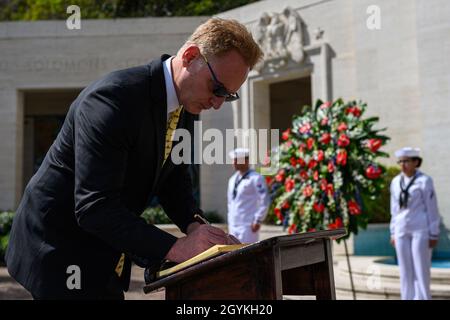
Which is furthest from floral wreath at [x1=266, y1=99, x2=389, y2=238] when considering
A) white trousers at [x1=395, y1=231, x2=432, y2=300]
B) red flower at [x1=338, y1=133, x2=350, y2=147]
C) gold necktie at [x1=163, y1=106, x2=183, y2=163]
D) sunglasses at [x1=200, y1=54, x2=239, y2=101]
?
sunglasses at [x1=200, y1=54, x2=239, y2=101]

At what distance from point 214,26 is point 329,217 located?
5261mm

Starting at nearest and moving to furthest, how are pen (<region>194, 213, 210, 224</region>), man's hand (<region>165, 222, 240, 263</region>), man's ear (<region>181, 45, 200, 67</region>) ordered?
man's hand (<region>165, 222, 240, 263</region>) < man's ear (<region>181, 45, 200, 67</region>) < pen (<region>194, 213, 210, 224</region>)

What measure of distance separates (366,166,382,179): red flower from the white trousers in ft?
2.63

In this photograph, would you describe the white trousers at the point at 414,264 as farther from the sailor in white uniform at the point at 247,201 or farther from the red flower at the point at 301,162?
the sailor in white uniform at the point at 247,201

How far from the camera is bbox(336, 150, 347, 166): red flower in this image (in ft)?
22.1

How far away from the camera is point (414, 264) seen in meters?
6.60

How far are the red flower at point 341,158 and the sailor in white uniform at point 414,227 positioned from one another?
0.72 meters

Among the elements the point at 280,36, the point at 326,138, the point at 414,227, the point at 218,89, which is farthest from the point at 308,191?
the point at 280,36

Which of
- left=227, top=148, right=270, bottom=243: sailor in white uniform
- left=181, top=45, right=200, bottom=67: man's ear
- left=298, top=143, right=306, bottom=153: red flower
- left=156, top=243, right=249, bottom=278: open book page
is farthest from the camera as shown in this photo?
left=227, top=148, right=270, bottom=243: sailor in white uniform

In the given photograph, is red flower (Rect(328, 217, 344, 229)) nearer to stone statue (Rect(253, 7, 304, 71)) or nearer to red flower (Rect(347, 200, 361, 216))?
red flower (Rect(347, 200, 361, 216))

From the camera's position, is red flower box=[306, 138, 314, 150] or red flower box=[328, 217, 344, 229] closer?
red flower box=[328, 217, 344, 229]

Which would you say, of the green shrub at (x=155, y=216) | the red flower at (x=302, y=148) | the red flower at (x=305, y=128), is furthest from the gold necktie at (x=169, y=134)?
the green shrub at (x=155, y=216)

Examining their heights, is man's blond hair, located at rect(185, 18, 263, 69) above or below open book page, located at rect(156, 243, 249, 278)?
above
